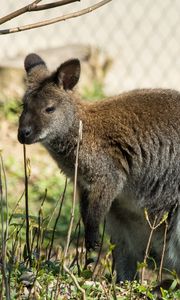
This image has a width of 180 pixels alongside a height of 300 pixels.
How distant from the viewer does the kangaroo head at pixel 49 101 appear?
18.2ft

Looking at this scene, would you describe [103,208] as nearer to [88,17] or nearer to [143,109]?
[143,109]

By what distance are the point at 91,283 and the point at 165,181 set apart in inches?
45.3

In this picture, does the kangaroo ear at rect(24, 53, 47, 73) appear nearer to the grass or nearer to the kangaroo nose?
the kangaroo nose

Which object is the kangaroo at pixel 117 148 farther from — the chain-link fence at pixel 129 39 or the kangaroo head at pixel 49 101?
the chain-link fence at pixel 129 39

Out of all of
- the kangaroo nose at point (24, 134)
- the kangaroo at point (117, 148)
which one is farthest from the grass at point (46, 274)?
the kangaroo at point (117, 148)

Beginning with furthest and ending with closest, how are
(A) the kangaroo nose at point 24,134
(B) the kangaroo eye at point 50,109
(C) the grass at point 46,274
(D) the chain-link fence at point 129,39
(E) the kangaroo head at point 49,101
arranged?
(D) the chain-link fence at point 129,39 < (B) the kangaroo eye at point 50,109 < (E) the kangaroo head at point 49,101 < (A) the kangaroo nose at point 24,134 < (C) the grass at point 46,274

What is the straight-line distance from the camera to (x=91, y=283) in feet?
15.6

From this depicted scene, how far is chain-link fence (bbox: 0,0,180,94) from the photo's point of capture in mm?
11531

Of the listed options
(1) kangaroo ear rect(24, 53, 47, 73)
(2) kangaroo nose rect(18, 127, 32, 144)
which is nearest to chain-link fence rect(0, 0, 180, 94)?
(1) kangaroo ear rect(24, 53, 47, 73)

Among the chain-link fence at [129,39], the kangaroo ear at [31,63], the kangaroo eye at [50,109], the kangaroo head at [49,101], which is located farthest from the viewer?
the chain-link fence at [129,39]

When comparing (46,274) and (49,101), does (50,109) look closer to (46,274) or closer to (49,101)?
(49,101)

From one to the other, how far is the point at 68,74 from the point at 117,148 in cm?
60

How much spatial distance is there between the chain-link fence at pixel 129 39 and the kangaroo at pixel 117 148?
564cm

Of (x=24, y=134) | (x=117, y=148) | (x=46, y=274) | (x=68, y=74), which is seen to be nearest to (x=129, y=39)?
(x=68, y=74)
